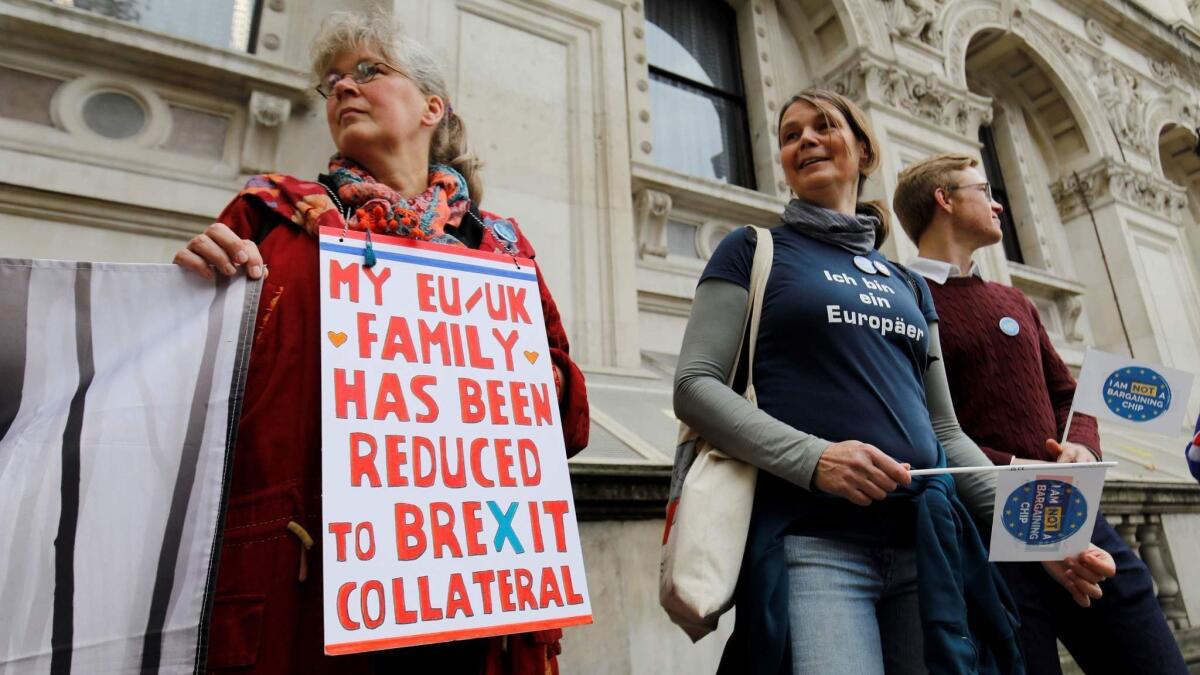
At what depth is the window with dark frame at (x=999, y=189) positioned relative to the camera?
816 centimetres

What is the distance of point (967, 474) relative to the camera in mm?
1482

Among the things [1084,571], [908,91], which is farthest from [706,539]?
[908,91]

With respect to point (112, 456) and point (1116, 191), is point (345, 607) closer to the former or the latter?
point (112, 456)

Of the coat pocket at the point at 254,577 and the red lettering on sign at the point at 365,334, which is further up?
the red lettering on sign at the point at 365,334

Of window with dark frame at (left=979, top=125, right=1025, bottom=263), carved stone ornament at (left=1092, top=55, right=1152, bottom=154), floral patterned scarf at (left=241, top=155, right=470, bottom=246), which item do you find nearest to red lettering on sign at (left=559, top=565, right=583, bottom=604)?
floral patterned scarf at (left=241, top=155, right=470, bottom=246)

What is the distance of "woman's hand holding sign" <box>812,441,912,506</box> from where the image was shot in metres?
1.13

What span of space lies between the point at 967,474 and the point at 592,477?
3.53 feet

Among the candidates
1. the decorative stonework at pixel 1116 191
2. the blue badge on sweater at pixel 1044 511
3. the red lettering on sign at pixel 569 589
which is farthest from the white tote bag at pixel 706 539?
the decorative stonework at pixel 1116 191

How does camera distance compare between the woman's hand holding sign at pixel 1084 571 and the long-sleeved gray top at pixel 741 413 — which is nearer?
the long-sleeved gray top at pixel 741 413

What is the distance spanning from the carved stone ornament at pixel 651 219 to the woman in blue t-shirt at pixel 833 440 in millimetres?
3125

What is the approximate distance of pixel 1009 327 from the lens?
183cm

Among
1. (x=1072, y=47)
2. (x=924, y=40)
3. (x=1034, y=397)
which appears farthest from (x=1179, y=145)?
(x=1034, y=397)

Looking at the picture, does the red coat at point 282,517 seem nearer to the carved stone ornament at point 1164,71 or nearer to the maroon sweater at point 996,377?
the maroon sweater at point 996,377

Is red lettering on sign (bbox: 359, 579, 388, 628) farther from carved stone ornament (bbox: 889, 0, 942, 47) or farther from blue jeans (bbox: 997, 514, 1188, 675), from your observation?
carved stone ornament (bbox: 889, 0, 942, 47)
